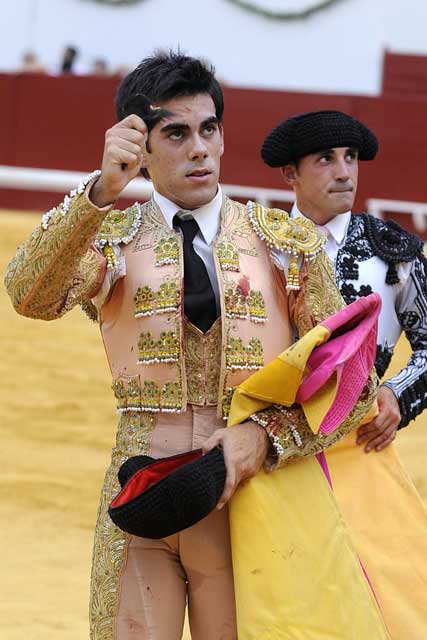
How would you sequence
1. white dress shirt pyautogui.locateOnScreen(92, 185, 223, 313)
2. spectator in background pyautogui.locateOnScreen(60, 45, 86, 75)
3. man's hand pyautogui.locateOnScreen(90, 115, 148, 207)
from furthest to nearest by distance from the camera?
spectator in background pyautogui.locateOnScreen(60, 45, 86, 75), white dress shirt pyautogui.locateOnScreen(92, 185, 223, 313), man's hand pyautogui.locateOnScreen(90, 115, 148, 207)

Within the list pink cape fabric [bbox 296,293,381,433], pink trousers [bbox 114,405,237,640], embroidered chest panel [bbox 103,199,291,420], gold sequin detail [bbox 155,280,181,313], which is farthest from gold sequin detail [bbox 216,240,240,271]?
pink trousers [bbox 114,405,237,640]

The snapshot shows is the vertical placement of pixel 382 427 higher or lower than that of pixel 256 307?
lower

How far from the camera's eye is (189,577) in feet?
8.64

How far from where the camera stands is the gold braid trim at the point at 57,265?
96.8 inches

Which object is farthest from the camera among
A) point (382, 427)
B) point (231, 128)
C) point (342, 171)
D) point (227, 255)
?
point (231, 128)

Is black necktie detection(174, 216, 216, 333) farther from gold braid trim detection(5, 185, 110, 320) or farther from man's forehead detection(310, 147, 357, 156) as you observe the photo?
man's forehead detection(310, 147, 357, 156)

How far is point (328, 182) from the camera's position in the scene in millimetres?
3666

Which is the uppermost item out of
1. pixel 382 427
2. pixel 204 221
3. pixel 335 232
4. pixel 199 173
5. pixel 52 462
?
pixel 199 173

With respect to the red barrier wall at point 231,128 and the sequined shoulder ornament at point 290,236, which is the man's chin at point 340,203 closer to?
the sequined shoulder ornament at point 290,236

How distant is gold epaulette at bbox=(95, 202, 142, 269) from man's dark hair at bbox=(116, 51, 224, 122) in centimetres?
20

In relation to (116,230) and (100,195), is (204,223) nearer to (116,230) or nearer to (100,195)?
(116,230)

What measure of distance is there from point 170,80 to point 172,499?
82cm

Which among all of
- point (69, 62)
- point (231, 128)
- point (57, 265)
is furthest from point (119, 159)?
point (69, 62)

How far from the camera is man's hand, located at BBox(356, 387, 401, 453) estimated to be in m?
3.27
